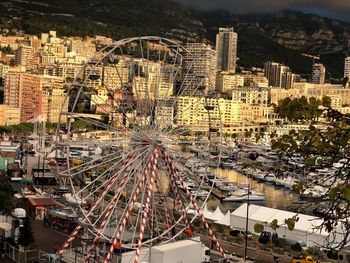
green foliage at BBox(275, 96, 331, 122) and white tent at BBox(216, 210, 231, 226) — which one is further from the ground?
green foliage at BBox(275, 96, 331, 122)

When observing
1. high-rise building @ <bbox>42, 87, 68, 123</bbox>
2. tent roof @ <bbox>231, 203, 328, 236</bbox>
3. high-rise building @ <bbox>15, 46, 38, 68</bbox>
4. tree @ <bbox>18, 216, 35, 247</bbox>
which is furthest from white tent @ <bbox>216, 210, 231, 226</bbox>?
high-rise building @ <bbox>15, 46, 38, 68</bbox>

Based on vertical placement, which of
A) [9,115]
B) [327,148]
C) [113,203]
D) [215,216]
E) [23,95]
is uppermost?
[327,148]

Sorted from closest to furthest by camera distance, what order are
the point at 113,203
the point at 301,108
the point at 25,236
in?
1. the point at 301,108
2. the point at 113,203
3. the point at 25,236

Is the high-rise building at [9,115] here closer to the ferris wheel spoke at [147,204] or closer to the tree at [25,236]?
the tree at [25,236]

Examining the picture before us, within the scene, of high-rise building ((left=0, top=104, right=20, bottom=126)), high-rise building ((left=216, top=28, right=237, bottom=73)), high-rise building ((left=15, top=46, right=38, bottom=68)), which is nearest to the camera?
high-rise building ((left=0, top=104, right=20, bottom=126))

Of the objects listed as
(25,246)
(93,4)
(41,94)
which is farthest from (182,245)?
(93,4)

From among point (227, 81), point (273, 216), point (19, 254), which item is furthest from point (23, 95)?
point (227, 81)

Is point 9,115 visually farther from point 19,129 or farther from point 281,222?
point 281,222

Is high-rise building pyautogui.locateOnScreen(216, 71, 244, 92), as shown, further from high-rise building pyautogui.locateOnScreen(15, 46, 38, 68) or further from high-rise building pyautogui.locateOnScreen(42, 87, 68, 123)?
high-rise building pyautogui.locateOnScreen(42, 87, 68, 123)
